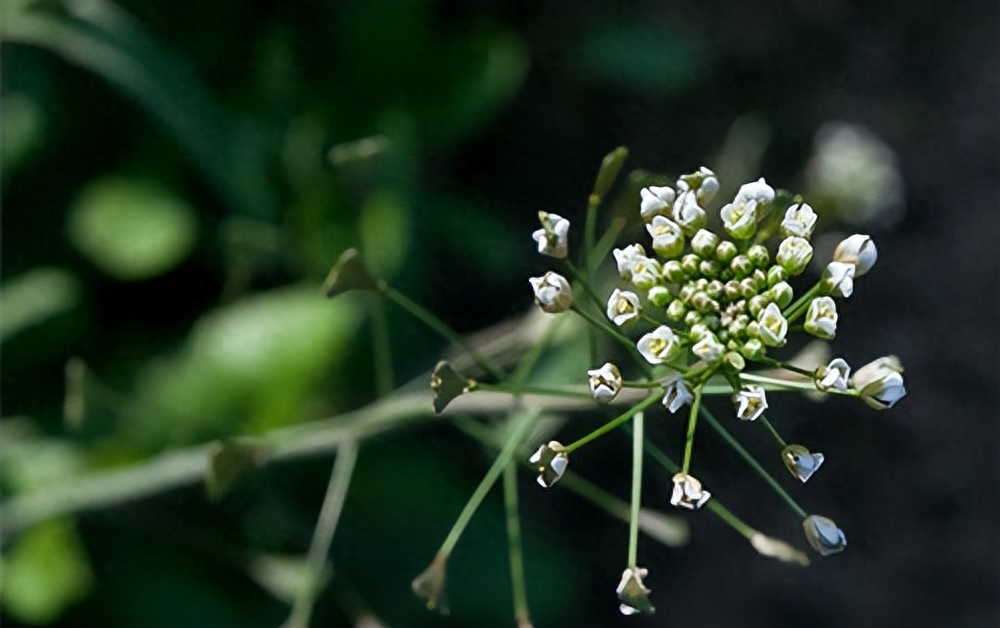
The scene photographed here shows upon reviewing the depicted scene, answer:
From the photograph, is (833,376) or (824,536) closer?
(833,376)

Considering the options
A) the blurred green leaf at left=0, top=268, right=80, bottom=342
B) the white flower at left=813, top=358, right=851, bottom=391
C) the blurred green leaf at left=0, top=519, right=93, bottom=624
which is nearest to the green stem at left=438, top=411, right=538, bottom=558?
the white flower at left=813, top=358, right=851, bottom=391

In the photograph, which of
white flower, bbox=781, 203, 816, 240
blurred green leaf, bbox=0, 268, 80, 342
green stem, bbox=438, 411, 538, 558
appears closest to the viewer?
white flower, bbox=781, 203, 816, 240

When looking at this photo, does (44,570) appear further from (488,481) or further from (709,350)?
(709,350)

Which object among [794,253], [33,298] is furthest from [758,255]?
[33,298]

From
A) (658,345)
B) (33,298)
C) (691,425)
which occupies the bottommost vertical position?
(33,298)

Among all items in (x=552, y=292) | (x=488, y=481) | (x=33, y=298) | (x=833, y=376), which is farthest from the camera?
(x=33, y=298)

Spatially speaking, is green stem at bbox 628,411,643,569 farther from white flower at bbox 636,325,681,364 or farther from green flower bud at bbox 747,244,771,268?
green flower bud at bbox 747,244,771,268
